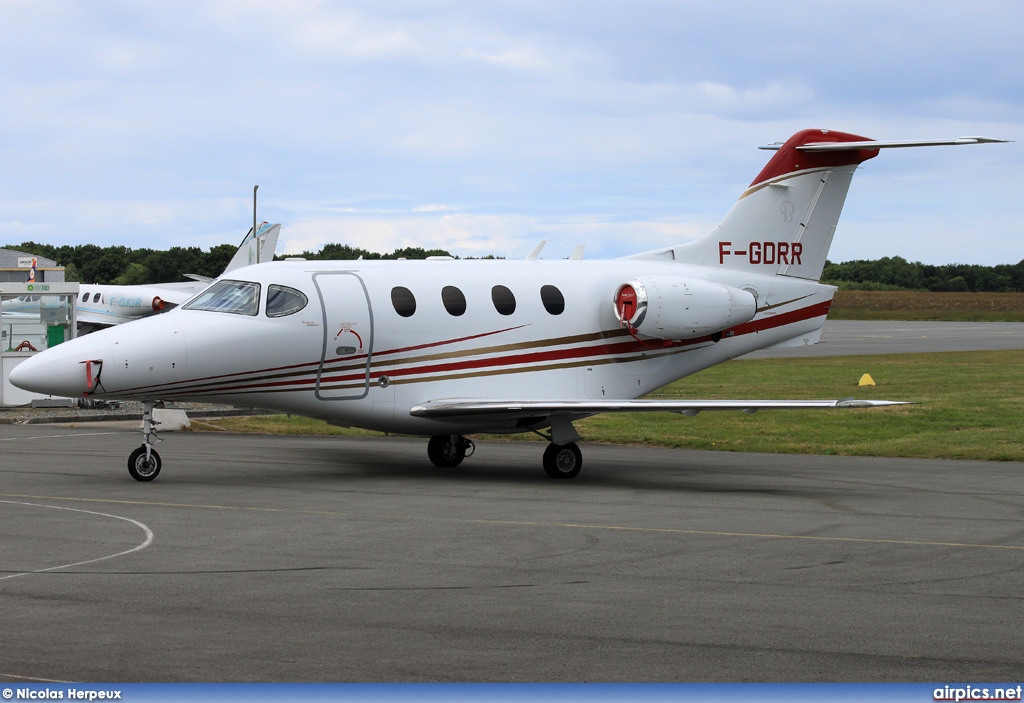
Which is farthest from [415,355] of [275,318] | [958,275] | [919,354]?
[958,275]

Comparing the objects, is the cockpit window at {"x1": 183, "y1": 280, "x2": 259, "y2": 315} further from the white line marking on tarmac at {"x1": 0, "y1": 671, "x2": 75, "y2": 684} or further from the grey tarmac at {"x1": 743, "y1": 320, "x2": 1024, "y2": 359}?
the grey tarmac at {"x1": 743, "y1": 320, "x2": 1024, "y2": 359}

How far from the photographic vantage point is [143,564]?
10.4 metres

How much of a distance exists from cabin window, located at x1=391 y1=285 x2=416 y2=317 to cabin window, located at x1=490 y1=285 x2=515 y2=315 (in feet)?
4.33

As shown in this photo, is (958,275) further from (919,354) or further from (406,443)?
(406,443)

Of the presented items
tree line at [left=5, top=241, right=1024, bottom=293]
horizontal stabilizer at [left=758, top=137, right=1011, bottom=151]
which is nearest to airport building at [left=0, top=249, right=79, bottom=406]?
tree line at [left=5, top=241, right=1024, bottom=293]

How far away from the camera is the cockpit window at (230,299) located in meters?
16.6

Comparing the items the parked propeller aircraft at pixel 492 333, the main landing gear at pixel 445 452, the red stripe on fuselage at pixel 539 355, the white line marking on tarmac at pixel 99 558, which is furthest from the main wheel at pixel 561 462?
the white line marking on tarmac at pixel 99 558

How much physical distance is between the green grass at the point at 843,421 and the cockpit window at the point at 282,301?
28.0ft

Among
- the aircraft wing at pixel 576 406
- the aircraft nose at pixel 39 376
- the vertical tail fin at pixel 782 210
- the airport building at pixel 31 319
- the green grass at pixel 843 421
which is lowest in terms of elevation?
the green grass at pixel 843 421

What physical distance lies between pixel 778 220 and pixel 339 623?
14.5 meters

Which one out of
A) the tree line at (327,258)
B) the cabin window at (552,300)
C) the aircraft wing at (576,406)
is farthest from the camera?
the tree line at (327,258)

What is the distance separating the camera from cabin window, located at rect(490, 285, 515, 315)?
18.3 metres

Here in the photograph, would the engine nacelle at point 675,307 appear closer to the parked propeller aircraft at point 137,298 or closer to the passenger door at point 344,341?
the passenger door at point 344,341

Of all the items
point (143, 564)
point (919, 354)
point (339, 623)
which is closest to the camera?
point (339, 623)
